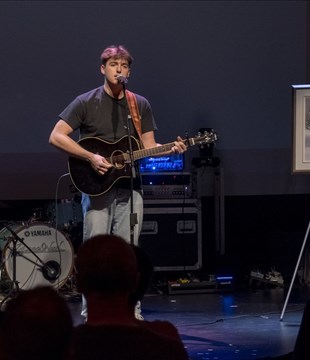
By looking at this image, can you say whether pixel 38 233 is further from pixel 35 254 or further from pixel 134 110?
pixel 134 110

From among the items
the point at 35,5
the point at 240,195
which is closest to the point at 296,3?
the point at 240,195

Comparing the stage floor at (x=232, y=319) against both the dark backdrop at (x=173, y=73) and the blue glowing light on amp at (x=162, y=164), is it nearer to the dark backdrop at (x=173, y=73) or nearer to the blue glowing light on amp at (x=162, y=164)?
the blue glowing light on amp at (x=162, y=164)

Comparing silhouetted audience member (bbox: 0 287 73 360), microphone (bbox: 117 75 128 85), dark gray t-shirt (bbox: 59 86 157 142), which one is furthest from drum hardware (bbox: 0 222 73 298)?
silhouetted audience member (bbox: 0 287 73 360)

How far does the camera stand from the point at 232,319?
605 centimetres

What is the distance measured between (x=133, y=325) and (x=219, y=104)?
5.92m

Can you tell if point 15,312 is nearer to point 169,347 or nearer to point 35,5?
point 169,347

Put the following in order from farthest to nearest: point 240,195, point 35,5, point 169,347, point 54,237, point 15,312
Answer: point 240,195, point 35,5, point 54,237, point 169,347, point 15,312

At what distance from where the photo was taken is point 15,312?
176 centimetres

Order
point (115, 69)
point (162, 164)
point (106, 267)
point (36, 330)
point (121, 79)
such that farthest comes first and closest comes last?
point (162, 164) < point (115, 69) < point (121, 79) < point (106, 267) < point (36, 330)

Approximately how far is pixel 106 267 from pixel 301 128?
3.84m

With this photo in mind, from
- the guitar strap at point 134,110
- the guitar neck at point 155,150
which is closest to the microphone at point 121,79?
the guitar strap at point 134,110

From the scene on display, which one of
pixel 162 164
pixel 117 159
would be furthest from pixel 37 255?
pixel 117 159

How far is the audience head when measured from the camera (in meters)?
2.16

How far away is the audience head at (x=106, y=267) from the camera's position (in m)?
2.16
